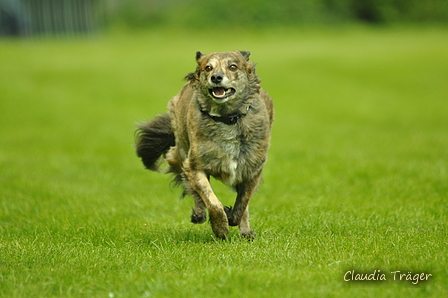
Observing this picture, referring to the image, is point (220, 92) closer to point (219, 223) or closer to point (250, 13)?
point (219, 223)

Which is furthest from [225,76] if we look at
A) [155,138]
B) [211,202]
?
[155,138]

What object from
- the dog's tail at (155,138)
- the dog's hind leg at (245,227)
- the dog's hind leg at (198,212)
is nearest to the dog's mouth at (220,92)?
the dog's hind leg at (198,212)

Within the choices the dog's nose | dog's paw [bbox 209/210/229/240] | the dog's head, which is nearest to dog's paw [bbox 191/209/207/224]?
dog's paw [bbox 209/210/229/240]

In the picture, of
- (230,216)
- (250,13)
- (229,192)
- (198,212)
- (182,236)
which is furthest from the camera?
(250,13)

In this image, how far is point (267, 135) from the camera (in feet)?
24.0

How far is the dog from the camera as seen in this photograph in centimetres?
704

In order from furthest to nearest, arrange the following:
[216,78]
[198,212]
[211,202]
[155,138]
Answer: [155,138] → [198,212] → [211,202] → [216,78]

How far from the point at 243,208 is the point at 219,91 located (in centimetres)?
131

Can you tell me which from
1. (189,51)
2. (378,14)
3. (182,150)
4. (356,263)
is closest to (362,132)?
(182,150)

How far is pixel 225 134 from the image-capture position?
7.09 m

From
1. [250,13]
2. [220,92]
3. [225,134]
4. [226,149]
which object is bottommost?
[250,13]

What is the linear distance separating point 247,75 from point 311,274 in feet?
8.84

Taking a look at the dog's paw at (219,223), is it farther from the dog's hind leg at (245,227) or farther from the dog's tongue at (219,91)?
the dog's tongue at (219,91)

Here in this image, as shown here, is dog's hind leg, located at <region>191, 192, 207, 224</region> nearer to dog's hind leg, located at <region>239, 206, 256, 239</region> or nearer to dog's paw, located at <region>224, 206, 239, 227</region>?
dog's paw, located at <region>224, 206, 239, 227</region>
